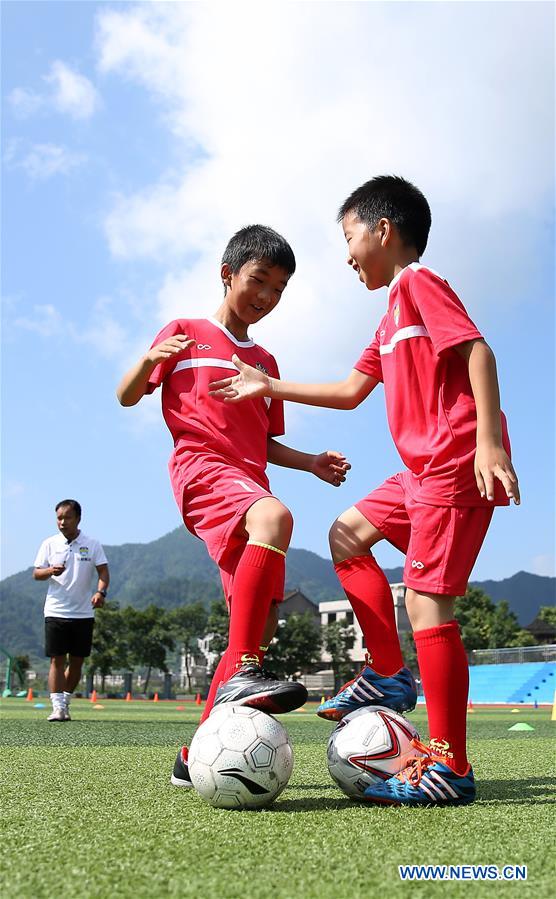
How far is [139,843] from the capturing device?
6.86 ft

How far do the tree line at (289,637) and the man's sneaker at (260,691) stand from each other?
57.2 metres

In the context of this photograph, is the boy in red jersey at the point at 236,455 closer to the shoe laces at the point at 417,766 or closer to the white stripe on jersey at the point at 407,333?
the shoe laces at the point at 417,766

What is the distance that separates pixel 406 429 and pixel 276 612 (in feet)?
3.82

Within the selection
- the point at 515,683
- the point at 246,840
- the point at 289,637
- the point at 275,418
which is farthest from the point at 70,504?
the point at 289,637

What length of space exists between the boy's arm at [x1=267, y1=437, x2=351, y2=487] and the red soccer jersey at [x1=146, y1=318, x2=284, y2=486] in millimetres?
253

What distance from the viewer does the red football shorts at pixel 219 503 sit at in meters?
3.46

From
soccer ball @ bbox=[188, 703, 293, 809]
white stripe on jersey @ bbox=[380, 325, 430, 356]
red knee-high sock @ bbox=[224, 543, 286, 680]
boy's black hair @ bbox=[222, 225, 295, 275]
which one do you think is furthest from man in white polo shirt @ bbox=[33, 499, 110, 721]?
white stripe on jersey @ bbox=[380, 325, 430, 356]

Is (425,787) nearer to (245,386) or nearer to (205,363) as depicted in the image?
(245,386)

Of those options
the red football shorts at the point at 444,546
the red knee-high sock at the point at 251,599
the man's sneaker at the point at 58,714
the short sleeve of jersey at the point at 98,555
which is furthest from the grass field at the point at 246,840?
the short sleeve of jersey at the point at 98,555

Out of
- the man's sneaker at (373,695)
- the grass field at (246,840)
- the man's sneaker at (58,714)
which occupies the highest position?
the man's sneaker at (373,695)

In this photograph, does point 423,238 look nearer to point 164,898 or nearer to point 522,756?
point 164,898

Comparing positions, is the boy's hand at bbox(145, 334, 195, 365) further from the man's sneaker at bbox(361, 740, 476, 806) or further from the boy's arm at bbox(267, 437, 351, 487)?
the man's sneaker at bbox(361, 740, 476, 806)

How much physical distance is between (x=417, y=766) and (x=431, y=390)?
139 cm

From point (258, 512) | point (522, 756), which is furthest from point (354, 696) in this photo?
point (522, 756)
